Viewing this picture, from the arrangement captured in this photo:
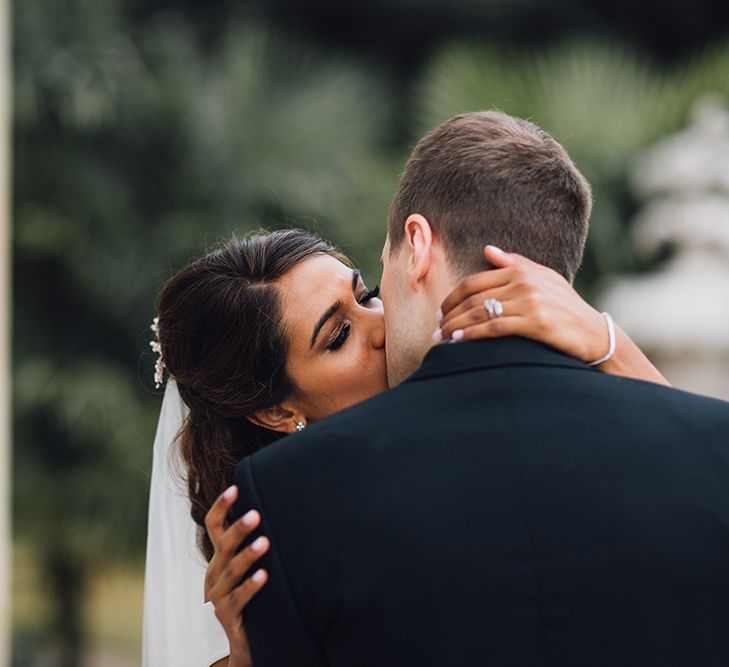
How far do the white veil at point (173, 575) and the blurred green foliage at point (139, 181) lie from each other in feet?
15.7

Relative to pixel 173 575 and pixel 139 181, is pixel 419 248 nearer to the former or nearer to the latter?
pixel 173 575

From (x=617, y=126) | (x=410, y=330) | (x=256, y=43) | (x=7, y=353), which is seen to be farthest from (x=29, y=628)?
(x=410, y=330)

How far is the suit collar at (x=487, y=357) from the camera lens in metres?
1.96

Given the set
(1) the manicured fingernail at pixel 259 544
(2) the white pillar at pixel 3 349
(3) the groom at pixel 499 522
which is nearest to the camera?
(3) the groom at pixel 499 522

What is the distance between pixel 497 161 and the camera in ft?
6.78

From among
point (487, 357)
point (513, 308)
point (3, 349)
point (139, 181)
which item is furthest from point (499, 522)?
point (139, 181)

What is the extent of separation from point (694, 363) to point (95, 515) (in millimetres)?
4420

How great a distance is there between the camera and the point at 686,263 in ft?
26.5

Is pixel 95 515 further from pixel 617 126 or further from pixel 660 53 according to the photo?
pixel 660 53

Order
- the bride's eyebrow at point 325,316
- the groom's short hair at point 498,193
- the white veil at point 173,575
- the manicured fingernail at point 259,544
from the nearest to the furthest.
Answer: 1. the manicured fingernail at point 259,544
2. the groom's short hair at point 498,193
3. the bride's eyebrow at point 325,316
4. the white veil at point 173,575

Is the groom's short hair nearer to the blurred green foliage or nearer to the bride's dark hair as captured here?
the bride's dark hair

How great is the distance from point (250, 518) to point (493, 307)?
1.84 feet

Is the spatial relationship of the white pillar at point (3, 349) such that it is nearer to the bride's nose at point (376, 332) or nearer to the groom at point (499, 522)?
the bride's nose at point (376, 332)

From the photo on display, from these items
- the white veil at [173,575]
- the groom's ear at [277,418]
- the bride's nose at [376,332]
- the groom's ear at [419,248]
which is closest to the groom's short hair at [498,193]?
the groom's ear at [419,248]
